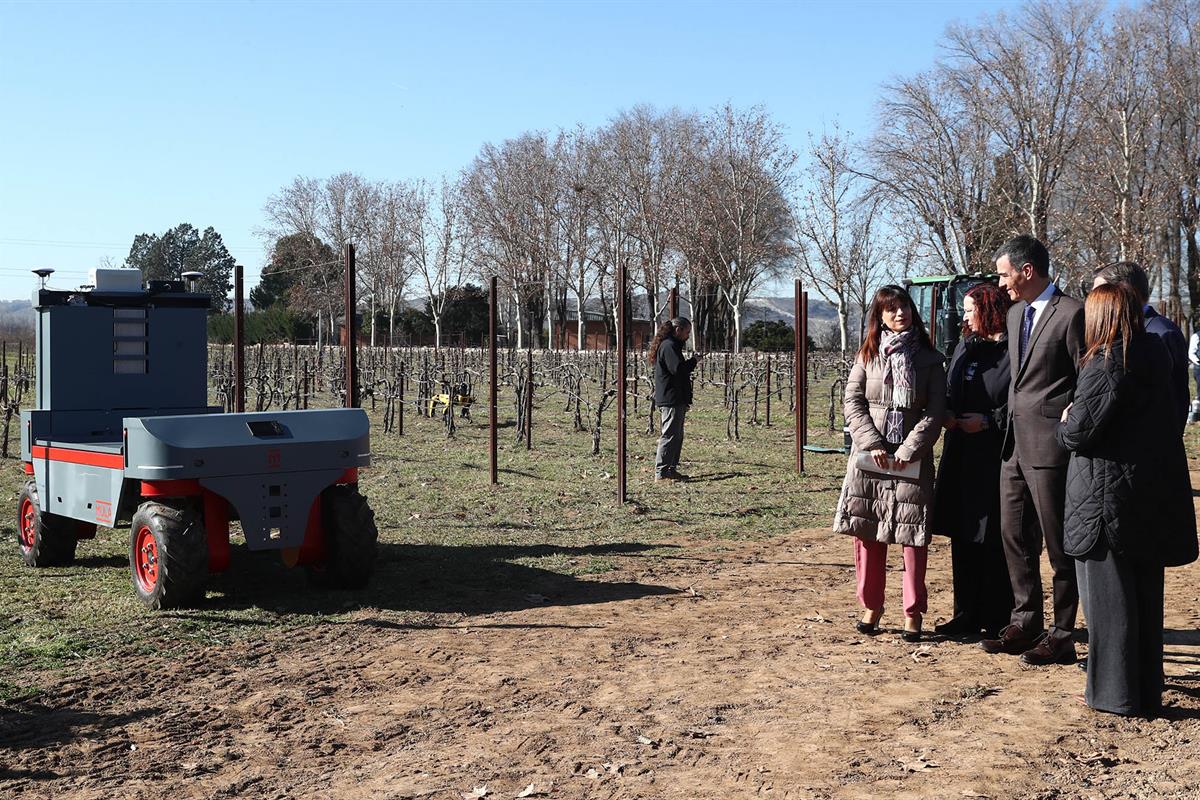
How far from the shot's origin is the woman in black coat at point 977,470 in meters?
5.43

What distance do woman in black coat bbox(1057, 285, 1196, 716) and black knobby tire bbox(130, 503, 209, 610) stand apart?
13.6 ft

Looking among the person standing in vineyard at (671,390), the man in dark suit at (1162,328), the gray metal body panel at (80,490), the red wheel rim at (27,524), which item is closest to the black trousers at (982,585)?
the man in dark suit at (1162,328)

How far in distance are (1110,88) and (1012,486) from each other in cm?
3360

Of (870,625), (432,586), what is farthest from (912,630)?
(432,586)

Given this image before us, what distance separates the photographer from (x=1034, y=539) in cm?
518

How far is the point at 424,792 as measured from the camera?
3.87m

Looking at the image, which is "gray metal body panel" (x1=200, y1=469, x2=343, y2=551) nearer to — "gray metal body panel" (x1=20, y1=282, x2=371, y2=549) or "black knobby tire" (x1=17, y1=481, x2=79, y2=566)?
"gray metal body panel" (x1=20, y1=282, x2=371, y2=549)

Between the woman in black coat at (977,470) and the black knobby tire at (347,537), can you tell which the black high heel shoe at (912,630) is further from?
the black knobby tire at (347,537)

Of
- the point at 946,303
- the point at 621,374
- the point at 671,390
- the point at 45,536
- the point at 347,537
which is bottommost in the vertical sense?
the point at 45,536

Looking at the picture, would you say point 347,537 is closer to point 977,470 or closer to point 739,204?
point 977,470

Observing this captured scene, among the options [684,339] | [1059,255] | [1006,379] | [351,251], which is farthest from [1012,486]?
[1059,255]

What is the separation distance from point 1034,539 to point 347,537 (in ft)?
11.6

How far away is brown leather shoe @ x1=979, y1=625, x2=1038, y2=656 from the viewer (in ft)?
17.4

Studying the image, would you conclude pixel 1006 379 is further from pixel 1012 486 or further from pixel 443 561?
pixel 443 561
